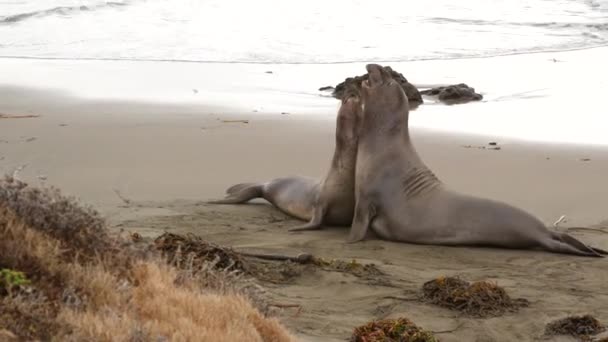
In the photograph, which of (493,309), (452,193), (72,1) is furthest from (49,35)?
(493,309)

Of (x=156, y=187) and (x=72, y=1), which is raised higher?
(x=72, y=1)

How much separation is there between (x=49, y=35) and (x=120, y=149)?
9353mm

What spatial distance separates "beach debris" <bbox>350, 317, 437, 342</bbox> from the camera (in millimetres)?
4902

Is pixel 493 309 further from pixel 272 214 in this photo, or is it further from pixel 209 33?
pixel 209 33

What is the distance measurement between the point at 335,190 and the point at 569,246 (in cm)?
186

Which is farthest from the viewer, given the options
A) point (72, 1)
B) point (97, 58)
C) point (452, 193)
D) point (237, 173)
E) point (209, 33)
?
point (72, 1)

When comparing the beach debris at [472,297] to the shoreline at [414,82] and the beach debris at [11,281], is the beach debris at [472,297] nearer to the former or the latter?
the beach debris at [11,281]

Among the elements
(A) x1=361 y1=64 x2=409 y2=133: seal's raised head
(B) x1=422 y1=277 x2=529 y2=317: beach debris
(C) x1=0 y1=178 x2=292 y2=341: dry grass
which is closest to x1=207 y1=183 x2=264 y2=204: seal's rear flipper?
(A) x1=361 y1=64 x2=409 y2=133: seal's raised head

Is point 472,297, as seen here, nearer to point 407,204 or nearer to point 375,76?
point 407,204

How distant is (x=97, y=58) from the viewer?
16.9 m

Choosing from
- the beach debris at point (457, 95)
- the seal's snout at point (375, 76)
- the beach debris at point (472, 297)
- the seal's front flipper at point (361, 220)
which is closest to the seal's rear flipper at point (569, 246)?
the seal's front flipper at point (361, 220)

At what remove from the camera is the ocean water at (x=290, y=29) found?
1786 centimetres

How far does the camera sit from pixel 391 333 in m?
4.96

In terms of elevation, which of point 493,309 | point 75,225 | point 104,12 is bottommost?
point 493,309
